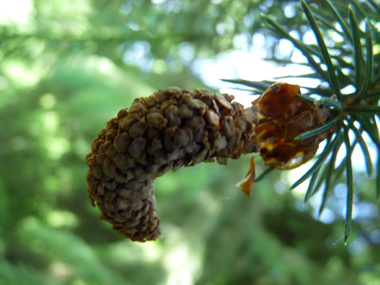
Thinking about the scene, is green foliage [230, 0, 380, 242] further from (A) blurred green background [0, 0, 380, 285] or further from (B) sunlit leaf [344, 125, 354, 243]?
(A) blurred green background [0, 0, 380, 285]

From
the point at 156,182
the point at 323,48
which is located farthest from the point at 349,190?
the point at 156,182

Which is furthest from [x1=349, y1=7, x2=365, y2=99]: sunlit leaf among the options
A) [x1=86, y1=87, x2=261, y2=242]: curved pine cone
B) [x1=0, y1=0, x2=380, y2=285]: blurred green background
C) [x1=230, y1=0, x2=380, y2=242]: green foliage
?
[x1=0, y1=0, x2=380, y2=285]: blurred green background

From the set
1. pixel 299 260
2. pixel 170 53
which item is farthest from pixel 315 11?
pixel 299 260

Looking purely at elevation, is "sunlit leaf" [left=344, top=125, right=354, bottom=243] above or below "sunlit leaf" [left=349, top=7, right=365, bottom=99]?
below

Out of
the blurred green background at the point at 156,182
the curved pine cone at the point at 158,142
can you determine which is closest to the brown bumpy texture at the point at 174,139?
the curved pine cone at the point at 158,142

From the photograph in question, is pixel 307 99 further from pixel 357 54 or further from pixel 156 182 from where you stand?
pixel 156 182
